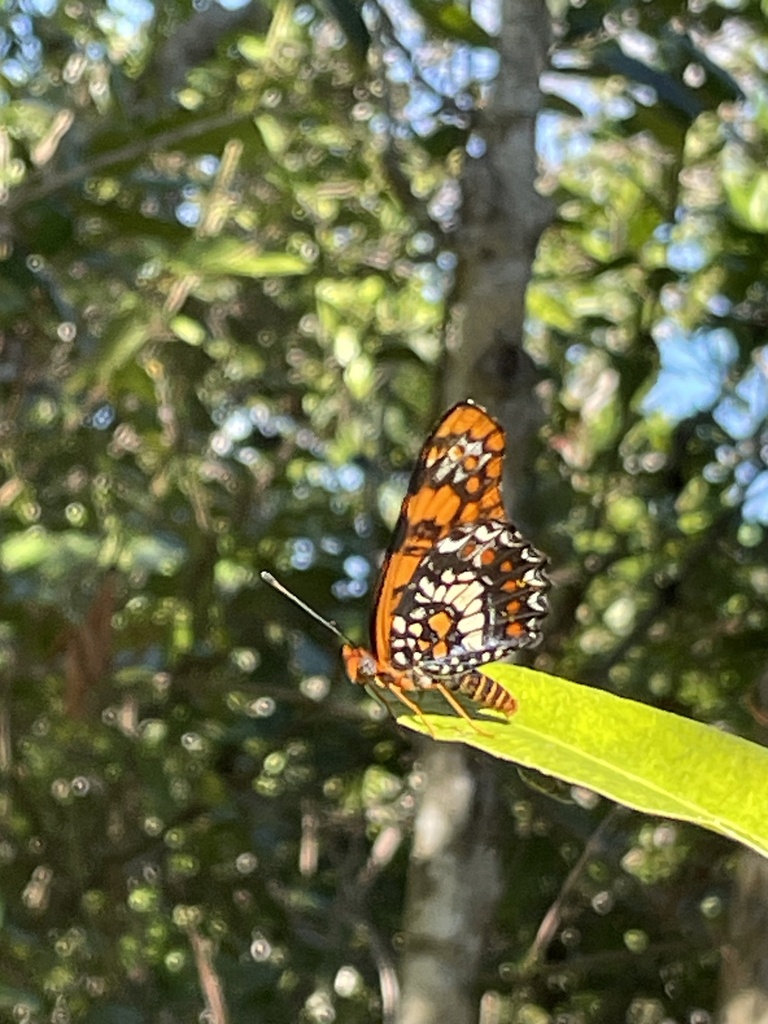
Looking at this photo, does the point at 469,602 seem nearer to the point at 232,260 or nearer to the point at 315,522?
the point at 232,260

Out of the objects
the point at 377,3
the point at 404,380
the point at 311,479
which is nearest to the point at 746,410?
the point at 404,380

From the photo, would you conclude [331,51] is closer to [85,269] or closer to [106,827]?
[85,269]

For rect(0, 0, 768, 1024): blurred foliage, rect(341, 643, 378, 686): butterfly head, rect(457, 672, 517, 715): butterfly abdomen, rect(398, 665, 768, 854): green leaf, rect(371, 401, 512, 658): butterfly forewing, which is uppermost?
rect(398, 665, 768, 854): green leaf

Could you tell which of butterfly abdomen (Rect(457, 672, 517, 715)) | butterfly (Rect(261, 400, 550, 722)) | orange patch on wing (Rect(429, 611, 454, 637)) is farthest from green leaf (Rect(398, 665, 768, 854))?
orange patch on wing (Rect(429, 611, 454, 637))

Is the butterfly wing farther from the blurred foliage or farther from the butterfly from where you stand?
the blurred foliage

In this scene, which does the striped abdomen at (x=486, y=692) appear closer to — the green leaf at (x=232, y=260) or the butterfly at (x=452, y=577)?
the butterfly at (x=452, y=577)

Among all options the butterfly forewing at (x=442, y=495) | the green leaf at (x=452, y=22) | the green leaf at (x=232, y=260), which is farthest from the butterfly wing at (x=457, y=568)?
the green leaf at (x=452, y=22)
